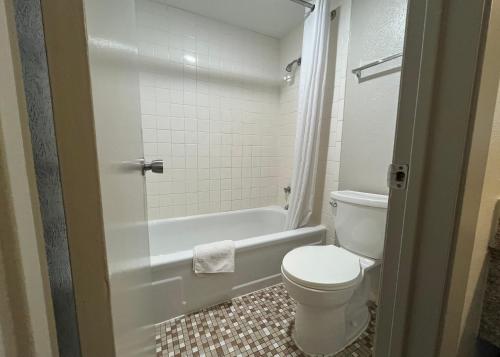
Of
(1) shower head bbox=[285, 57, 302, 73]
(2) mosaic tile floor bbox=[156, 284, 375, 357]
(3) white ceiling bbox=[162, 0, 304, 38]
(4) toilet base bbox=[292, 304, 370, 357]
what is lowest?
(2) mosaic tile floor bbox=[156, 284, 375, 357]

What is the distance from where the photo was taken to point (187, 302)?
4.33 feet

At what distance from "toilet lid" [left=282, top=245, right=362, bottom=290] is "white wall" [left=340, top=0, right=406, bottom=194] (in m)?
0.51

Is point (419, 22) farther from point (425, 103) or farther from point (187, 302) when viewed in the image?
point (187, 302)

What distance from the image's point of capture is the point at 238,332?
120 cm

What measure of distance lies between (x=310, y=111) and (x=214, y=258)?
1.22 metres

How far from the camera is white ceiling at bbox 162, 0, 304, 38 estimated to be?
5.56ft

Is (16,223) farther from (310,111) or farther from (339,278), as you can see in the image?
(310,111)

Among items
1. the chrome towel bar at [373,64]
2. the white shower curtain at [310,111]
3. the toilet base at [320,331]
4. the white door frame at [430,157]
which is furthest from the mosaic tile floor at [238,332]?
the chrome towel bar at [373,64]

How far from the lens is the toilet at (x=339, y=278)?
0.98m

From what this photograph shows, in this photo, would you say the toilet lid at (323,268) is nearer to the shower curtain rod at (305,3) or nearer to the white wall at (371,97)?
the white wall at (371,97)

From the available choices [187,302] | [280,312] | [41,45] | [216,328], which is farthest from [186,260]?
[41,45]

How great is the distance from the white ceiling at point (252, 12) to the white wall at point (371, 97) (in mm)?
562

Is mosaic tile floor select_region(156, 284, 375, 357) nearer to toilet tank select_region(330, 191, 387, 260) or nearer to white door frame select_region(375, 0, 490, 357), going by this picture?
toilet tank select_region(330, 191, 387, 260)

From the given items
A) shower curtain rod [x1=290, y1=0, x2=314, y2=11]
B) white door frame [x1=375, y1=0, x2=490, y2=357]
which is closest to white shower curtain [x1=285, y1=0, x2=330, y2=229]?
shower curtain rod [x1=290, y1=0, x2=314, y2=11]
